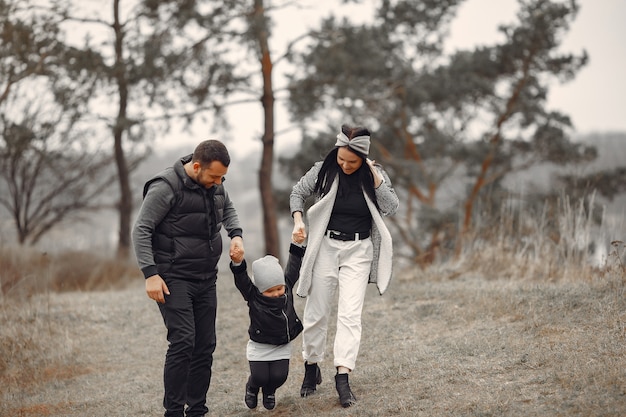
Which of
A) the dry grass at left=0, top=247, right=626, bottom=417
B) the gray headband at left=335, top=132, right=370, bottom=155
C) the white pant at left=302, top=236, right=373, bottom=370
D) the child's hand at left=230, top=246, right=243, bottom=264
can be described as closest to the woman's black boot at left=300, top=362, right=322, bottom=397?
the dry grass at left=0, top=247, right=626, bottom=417

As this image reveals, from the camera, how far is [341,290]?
5238 millimetres

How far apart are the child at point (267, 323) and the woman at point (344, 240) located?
186mm

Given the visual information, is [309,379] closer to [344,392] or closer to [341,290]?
[344,392]

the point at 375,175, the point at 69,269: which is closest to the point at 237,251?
the point at 375,175

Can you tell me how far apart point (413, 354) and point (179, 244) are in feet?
8.08

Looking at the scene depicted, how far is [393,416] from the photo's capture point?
4805 mm

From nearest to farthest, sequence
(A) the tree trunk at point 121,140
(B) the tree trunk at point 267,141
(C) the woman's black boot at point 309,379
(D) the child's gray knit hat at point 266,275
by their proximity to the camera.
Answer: (D) the child's gray knit hat at point 266,275 → (C) the woman's black boot at point 309,379 → (A) the tree trunk at point 121,140 → (B) the tree trunk at point 267,141

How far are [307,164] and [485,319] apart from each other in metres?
14.0

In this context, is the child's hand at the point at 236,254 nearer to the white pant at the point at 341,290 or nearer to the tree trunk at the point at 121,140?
the white pant at the point at 341,290

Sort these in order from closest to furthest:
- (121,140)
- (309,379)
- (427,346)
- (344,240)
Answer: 1. (344,240)
2. (309,379)
3. (427,346)
4. (121,140)

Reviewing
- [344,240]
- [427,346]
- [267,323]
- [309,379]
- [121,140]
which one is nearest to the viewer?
[267,323]

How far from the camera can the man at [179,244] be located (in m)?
4.78

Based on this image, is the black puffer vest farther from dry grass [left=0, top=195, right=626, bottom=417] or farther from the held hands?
dry grass [left=0, top=195, right=626, bottom=417]

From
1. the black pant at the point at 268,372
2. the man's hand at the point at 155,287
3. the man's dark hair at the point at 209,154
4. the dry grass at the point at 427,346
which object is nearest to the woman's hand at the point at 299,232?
the man's dark hair at the point at 209,154
